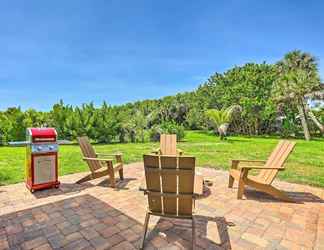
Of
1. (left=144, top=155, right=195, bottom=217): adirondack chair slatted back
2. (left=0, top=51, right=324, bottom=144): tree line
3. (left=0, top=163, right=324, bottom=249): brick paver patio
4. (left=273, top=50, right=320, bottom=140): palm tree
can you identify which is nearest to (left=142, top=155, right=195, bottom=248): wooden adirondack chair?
(left=144, top=155, right=195, bottom=217): adirondack chair slatted back

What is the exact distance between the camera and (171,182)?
2.35 m

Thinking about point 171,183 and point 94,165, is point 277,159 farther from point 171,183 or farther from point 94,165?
point 94,165

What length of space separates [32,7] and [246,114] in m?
22.8

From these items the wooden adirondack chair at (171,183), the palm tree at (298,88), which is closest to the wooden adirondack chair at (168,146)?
the wooden adirondack chair at (171,183)

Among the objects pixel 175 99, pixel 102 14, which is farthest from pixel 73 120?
pixel 175 99

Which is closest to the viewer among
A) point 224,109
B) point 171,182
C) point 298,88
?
point 171,182

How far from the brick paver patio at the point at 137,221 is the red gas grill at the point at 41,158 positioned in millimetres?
226

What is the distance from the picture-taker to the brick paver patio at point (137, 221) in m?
2.53

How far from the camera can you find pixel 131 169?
263 inches

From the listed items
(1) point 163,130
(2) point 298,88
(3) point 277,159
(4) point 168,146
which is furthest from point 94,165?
(2) point 298,88

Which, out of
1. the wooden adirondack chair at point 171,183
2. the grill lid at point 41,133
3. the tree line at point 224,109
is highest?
the tree line at point 224,109

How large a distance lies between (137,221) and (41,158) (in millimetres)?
2594

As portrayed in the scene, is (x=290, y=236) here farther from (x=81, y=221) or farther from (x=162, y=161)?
(x=81, y=221)

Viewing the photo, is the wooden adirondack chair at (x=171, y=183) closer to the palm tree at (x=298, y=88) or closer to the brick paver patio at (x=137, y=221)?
the brick paver patio at (x=137, y=221)
